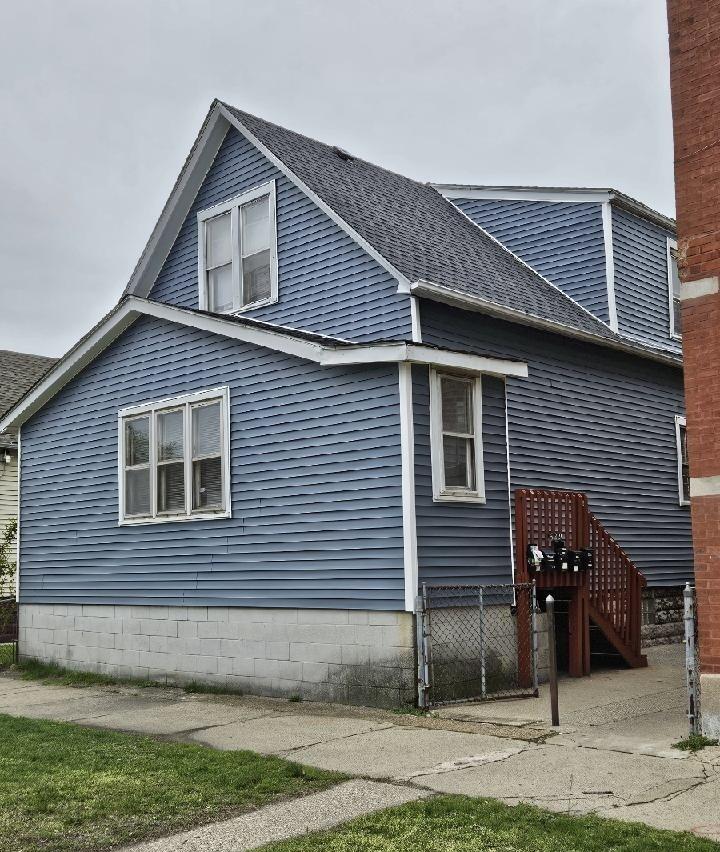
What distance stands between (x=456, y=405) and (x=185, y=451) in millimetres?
4098

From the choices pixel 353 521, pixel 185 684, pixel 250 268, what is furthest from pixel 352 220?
pixel 185 684

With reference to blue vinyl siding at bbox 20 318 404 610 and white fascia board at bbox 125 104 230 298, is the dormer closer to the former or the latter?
white fascia board at bbox 125 104 230 298

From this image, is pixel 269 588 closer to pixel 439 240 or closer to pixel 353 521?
pixel 353 521

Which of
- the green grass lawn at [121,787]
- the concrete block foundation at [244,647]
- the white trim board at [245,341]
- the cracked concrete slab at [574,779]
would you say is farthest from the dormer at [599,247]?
the green grass lawn at [121,787]

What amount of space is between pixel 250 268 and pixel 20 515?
242 inches

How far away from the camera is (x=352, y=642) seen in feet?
40.2

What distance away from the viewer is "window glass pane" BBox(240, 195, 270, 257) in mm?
15602

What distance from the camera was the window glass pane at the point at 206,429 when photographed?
14.3 meters

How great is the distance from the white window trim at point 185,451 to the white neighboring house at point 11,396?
21.5 feet

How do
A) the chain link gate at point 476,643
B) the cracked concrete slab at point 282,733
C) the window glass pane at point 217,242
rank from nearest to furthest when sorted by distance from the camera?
the cracked concrete slab at point 282,733 → the chain link gate at point 476,643 → the window glass pane at point 217,242

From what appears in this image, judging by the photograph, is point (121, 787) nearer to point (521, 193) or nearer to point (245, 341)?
point (245, 341)

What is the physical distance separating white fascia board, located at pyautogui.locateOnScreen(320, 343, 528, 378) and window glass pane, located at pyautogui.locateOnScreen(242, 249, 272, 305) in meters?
3.58

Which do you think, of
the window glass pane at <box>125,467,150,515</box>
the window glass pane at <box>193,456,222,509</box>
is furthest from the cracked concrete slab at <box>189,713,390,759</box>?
the window glass pane at <box>125,467,150,515</box>

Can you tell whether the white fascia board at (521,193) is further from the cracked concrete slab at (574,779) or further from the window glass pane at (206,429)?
the cracked concrete slab at (574,779)
